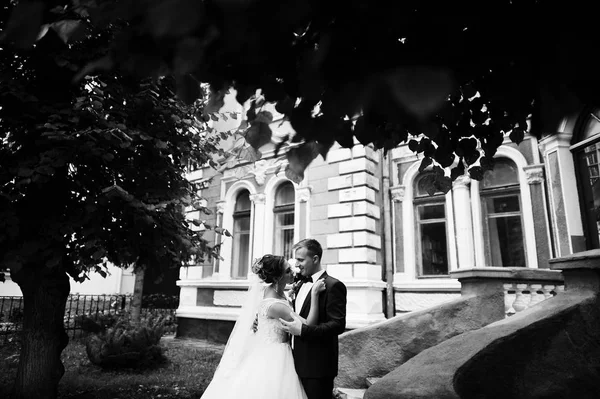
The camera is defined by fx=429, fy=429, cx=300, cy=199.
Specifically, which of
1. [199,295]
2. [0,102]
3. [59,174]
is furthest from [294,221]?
[0,102]

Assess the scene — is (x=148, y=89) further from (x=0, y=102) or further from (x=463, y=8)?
(x=463, y=8)

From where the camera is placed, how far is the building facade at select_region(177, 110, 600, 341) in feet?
26.1

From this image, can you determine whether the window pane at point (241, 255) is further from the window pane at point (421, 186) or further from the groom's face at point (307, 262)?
the groom's face at point (307, 262)

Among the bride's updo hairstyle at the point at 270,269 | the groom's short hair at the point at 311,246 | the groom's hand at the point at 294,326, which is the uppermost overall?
the groom's short hair at the point at 311,246

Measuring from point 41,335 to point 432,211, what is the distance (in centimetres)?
801

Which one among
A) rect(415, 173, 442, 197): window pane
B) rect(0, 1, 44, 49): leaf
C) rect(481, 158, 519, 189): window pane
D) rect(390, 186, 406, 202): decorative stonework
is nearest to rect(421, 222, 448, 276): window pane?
rect(415, 173, 442, 197): window pane

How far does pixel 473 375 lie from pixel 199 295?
33.1ft

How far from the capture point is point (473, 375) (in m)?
3.56

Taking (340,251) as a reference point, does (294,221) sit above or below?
above

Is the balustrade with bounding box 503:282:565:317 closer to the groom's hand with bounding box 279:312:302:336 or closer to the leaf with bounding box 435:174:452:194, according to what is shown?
the leaf with bounding box 435:174:452:194

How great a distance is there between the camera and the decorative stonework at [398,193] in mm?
10320

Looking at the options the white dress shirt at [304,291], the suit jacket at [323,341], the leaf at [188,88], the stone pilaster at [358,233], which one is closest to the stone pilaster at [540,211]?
the stone pilaster at [358,233]

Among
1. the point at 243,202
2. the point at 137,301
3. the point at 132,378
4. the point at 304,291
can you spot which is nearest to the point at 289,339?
the point at 304,291

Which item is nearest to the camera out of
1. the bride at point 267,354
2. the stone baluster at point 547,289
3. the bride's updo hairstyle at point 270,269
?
the bride at point 267,354
